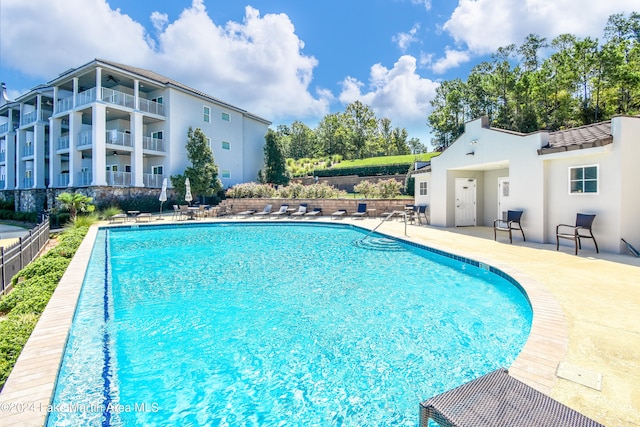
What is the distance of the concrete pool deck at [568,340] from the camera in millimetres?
2448

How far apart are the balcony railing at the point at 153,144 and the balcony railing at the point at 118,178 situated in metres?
2.78

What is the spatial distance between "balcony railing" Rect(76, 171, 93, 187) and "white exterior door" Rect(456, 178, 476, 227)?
23.3 m

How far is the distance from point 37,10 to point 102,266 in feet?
52.0

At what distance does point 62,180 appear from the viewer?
957 inches

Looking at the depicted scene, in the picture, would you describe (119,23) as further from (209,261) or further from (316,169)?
(316,169)

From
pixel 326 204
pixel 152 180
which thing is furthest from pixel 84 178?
pixel 326 204

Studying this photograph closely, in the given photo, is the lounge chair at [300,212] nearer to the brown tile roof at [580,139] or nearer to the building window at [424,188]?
the building window at [424,188]

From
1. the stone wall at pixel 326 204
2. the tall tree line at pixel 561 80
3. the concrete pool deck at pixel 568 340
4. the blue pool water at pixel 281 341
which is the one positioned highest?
the tall tree line at pixel 561 80

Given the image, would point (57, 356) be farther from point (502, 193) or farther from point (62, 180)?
point (62, 180)


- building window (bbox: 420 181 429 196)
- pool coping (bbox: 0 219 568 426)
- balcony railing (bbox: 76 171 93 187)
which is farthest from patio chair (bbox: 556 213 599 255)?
balcony railing (bbox: 76 171 93 187)

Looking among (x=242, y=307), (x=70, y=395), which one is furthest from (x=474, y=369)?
(x=70, y=395)

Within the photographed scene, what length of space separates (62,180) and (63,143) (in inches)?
112

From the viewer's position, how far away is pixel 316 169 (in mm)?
39406

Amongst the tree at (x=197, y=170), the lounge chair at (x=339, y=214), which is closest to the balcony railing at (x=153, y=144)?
the tree at (x=197, y=170)
